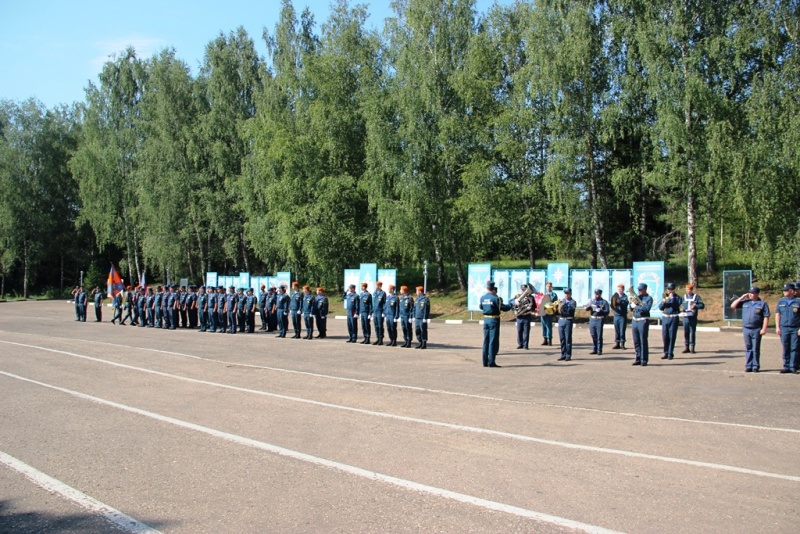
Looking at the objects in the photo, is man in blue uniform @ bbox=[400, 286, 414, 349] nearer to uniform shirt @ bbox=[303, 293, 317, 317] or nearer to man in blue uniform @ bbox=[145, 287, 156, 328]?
uniform shirt @ bbox=[303, 293, 317, 317]

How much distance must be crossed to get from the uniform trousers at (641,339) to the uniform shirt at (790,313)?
259cm

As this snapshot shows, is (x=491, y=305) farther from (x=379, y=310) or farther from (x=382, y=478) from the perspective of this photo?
(x=382, y=478)

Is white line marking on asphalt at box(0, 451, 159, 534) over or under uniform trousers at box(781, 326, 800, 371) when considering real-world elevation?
under

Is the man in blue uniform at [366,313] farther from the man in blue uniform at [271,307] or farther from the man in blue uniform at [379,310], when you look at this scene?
the man in blue uniform at [271,307]

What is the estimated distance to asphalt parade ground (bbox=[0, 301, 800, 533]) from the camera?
16.8 feet

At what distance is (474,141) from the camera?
3484 centimetres

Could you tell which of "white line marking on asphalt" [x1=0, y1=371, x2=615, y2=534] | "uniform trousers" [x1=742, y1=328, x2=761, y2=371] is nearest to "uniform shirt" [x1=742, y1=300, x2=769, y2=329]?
"uniform trousers" [x1=742, y1=328, x2=761, y2=371]

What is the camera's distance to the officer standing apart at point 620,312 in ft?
55.1

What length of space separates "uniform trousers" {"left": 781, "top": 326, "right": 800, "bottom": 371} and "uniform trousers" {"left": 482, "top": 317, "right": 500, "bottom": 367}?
18.9 feet

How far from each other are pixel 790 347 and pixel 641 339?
9.30ft

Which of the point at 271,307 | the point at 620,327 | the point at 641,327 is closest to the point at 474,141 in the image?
the point at 271,307

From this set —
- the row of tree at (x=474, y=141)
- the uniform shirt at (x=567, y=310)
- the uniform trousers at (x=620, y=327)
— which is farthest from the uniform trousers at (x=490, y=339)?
the row of tree at (x=474, y=141)

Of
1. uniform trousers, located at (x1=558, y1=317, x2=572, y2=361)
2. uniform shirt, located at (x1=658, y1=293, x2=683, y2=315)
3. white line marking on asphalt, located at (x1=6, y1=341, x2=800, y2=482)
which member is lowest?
white line marking on asphalt, located at (x1=6, y1=341, x2=800, y2=482)

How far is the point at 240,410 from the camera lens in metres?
9.36
